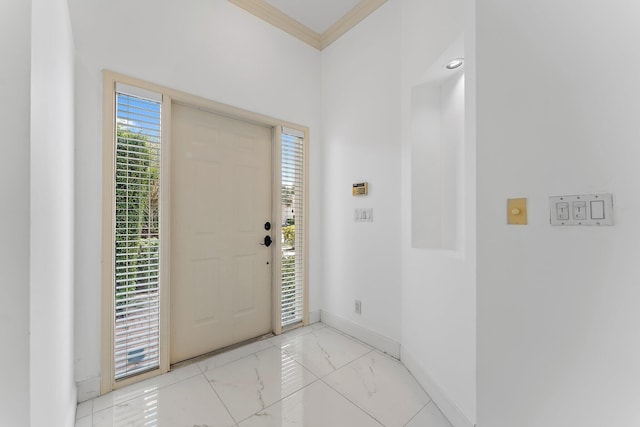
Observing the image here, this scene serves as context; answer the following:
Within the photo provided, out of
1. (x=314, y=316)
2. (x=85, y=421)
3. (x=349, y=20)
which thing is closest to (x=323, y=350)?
(x=314, y=316)

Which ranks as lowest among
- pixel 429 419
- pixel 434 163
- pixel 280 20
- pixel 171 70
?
pixel 429 419

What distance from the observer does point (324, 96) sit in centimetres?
286

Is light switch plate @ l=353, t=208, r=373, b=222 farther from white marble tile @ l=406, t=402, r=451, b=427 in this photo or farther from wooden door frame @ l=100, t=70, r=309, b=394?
white marble tile @ l=406, t=402, r=451, b=427

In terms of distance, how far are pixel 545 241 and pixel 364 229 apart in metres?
1.50

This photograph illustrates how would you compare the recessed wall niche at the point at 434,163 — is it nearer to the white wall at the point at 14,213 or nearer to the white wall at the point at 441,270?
the white wall at the point at 441,270

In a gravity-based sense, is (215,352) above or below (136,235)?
below

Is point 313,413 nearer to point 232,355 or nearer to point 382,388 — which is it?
point 382,388

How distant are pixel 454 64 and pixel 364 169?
3.41ft

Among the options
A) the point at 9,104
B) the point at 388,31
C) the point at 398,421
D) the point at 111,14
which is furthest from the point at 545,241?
the point at 111,14

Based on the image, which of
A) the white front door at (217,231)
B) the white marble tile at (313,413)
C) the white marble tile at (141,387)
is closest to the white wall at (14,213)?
the white marble tile at (313,413)

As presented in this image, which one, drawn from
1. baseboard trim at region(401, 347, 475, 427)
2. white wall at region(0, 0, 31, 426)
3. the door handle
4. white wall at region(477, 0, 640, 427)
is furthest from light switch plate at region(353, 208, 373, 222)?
white wall at region(0, 0, 31, 426)

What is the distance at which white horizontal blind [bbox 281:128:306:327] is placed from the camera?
260cm

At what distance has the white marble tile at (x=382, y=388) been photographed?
1.52 meters

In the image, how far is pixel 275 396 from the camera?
165 cm
